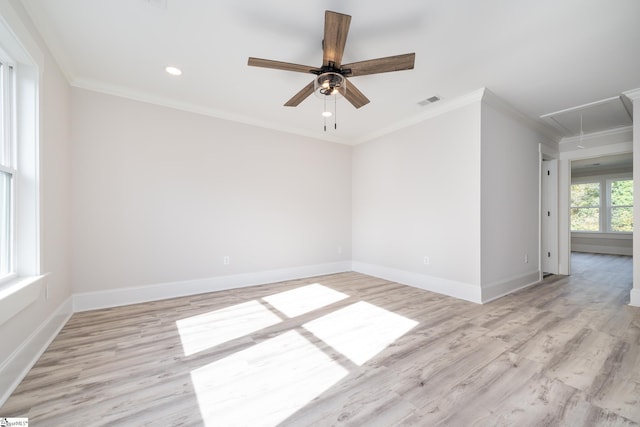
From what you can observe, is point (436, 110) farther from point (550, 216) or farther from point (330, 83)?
point (550, 216)

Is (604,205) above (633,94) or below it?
below

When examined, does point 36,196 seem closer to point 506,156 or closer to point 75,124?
point 75,124

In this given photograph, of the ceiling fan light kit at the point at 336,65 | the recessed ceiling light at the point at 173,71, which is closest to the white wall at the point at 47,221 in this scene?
the recessed ceiling light at the point at 173,71

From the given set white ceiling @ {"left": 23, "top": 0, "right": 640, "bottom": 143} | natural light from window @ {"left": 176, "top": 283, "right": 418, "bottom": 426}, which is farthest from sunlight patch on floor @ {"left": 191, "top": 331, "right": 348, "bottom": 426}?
white ceiling @ {"left": 23, "top": 0, "right": 640, "bottom": 143}

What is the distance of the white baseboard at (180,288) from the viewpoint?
294cm

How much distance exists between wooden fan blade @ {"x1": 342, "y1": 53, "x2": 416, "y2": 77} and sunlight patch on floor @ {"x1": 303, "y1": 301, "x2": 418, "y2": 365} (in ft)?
7.39

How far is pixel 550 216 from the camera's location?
15.6ft

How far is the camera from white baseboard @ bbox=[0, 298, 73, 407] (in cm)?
154

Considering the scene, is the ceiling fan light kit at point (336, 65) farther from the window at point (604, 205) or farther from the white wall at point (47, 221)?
the window at point (604, 205)

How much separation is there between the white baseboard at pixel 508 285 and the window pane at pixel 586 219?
18.8ft

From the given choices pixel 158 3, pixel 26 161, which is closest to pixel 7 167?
pixel 26 161

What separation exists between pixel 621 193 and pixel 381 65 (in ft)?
31.2

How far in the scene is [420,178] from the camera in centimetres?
390

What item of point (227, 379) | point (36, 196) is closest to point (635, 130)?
point (227, 379)
